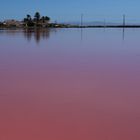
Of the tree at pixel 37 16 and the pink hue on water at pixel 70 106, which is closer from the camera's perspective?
the pink hue on water at pixel 70 106

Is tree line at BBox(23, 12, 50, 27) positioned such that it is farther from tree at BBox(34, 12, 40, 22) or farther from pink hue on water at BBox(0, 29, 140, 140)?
pink hue on water at BBox(0, 29, 140, 140)

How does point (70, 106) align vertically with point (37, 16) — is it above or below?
below

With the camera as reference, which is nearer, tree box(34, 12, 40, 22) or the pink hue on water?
the pink hue on water

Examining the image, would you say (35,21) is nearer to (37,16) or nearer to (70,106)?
(37,16)

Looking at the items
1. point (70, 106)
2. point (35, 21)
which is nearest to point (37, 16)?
point (35, 21)

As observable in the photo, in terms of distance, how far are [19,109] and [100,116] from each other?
782 mm

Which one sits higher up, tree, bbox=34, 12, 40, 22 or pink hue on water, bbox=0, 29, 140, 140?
tree, bbox=34, 12, 40, 22

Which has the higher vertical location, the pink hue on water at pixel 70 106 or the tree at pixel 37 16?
the tree at pixel 37 16

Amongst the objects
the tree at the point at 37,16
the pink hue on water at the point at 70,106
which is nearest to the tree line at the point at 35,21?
the tree at the point at 37,16

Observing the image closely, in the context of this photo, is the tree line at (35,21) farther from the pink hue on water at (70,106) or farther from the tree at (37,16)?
the pink hue on water at (70,106)

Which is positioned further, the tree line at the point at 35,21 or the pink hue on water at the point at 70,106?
the tree line at the point at 35,21

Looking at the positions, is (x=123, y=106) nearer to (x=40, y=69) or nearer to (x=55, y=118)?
(x=55, y=118)

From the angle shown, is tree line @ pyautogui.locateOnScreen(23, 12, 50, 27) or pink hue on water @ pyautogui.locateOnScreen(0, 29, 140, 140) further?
tree line @ pyautogui.locateOnScreen(23, 12, 50, 27)

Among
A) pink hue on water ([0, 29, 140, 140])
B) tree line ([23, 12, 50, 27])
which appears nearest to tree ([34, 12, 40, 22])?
tree line ([23, 12, 50, 27])
